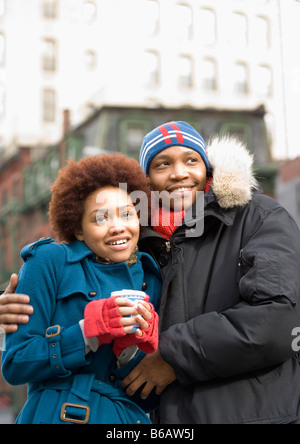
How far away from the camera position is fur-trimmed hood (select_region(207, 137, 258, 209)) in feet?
9.50

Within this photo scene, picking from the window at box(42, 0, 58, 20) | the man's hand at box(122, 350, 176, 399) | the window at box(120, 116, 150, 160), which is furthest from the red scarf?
the window at box(42, 0, 58, 20)

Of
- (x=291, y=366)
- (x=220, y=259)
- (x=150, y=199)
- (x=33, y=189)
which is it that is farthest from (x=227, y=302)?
(x=33, y=189)

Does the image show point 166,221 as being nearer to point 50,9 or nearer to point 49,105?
point 49,105

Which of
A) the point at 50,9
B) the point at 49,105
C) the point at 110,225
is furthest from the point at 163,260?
the point at 50,9

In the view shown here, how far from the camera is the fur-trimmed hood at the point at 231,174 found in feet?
9.50

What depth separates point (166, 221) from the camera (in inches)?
122

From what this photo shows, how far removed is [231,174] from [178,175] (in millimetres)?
298

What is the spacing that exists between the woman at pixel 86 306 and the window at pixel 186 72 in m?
27.2

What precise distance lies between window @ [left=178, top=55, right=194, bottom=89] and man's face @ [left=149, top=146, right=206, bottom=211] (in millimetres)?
26830

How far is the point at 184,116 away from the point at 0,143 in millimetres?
13246

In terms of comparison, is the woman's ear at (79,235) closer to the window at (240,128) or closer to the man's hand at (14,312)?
the man's hand at (14,312)

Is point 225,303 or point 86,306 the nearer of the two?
point 86,306
